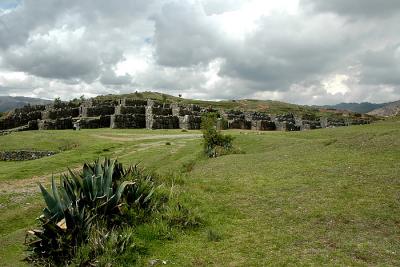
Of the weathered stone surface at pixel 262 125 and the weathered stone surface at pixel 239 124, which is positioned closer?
the weathered stone surface at pixel 239 124

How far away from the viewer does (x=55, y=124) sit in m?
56.2

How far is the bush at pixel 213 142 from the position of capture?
2791cm

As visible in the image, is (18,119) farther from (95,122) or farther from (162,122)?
(162,122)

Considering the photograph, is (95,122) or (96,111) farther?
(96,111)

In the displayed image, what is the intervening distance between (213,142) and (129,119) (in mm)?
29679

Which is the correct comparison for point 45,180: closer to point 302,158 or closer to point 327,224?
point 302,158

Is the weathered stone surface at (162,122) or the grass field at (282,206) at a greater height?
the weathered stone surface at (162,122)

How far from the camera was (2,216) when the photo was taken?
16.5 m

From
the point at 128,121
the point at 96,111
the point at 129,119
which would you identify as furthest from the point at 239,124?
the point at 96,111

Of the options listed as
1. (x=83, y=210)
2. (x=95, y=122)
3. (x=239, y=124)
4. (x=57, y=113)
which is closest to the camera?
(x=83, y=210)

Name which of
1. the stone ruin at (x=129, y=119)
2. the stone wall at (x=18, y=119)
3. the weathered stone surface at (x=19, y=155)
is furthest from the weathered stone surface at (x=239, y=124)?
the weathered stone surface at (x=19, y=155)

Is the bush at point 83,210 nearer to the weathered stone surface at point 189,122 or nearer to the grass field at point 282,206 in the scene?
the grass field at point 282,206

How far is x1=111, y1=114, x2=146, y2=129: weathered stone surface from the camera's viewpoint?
5584cm

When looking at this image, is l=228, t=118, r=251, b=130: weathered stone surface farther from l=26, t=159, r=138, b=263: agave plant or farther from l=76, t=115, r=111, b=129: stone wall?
l=26, t=159, r=138, b=263: agave plant
